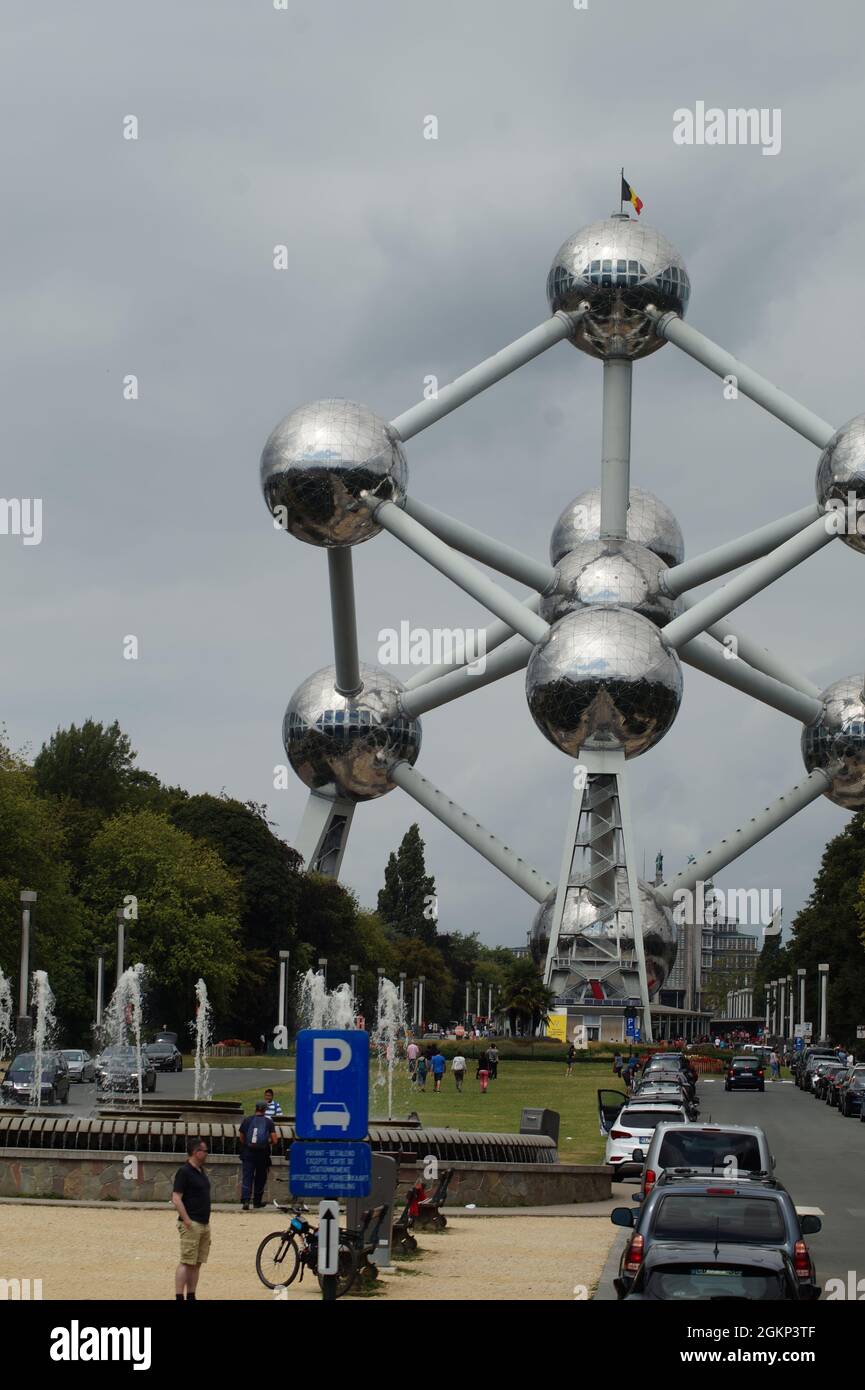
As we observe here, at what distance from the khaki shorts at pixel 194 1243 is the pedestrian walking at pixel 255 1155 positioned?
6073 mm

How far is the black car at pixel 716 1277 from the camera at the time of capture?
11109mm

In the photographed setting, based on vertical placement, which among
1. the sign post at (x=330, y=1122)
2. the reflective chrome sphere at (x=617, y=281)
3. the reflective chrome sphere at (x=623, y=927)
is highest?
the reflective chrome sphere at (x=617, y=281)

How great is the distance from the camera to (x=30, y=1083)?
37.4 meters

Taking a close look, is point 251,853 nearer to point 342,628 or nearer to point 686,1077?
point 342,628

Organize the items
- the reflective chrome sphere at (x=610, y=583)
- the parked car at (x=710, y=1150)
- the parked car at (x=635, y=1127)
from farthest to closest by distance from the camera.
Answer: the reflective chrome sphere at (x=610, y=583), the parked car at (x=635, y=1127), the parked car at (x=710, y=1150)

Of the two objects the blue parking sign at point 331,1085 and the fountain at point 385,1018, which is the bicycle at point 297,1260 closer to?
the blue parking sign at point 331,1085

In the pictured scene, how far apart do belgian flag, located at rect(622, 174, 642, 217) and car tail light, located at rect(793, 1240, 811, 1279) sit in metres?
60.7

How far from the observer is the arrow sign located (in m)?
11.3

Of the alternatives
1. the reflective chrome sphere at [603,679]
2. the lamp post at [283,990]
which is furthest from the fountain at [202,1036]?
the reflective chrome sphere at [603,679]

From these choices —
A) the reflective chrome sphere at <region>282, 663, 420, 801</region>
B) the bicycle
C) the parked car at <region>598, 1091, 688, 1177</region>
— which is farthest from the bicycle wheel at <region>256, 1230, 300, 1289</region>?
the reflective chrome sphere at <region>282, 663, 420, 801</region>

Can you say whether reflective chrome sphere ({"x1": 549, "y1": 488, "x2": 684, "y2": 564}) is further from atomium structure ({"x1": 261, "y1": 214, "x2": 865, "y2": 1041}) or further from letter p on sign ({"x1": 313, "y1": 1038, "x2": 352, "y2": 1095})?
letter p on sign ({"x1": 313, "y1": 1038, "x2": 352, "y2": 1095})

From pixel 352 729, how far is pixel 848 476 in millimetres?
17356

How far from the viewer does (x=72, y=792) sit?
80.2 m

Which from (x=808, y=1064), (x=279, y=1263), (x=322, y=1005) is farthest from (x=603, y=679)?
(x=279, y=1263)
